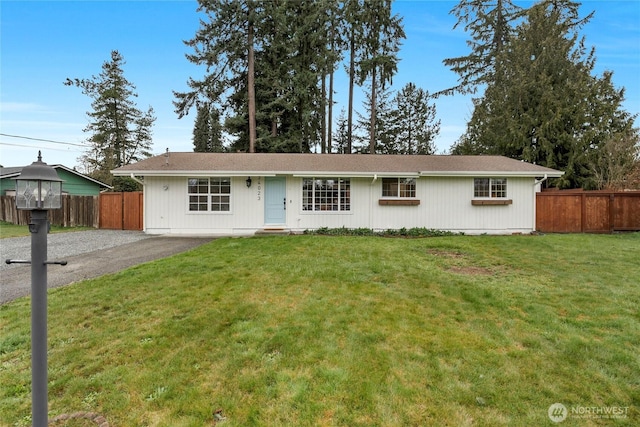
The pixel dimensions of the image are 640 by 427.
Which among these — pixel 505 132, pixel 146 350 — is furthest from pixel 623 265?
pixel 505 132

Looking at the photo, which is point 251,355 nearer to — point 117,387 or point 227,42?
point 117,387

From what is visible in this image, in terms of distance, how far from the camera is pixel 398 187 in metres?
11.5

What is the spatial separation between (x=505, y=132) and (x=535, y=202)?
8.97 metres

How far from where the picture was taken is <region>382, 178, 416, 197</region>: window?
37.9 feet

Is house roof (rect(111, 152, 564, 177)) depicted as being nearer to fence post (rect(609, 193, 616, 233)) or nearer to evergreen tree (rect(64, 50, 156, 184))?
fence post (rect(609, 193, 616, 233))

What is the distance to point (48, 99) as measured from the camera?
20.3m

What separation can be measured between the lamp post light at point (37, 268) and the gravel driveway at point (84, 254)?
3.91m

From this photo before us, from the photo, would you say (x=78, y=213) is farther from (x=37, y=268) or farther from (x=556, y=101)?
(x=556, y=101)

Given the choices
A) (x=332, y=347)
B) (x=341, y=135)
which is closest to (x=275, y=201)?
(x=332, y=347)

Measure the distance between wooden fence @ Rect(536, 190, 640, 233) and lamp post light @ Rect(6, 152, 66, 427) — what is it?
14407mm

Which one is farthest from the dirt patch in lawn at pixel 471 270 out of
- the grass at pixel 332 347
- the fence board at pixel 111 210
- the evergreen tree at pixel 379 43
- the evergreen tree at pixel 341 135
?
the evergreen tree at pixel 341 135

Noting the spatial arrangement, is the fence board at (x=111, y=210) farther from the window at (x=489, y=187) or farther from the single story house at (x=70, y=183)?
the window at (x=489, y=187)

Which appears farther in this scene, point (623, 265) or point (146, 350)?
point (623, 265)

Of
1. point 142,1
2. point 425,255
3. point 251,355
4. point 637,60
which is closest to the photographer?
point 251,355
